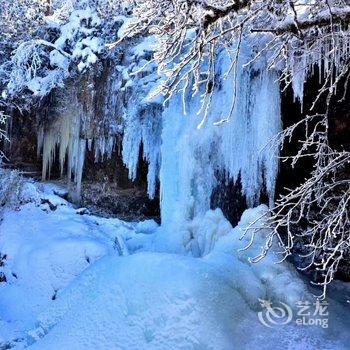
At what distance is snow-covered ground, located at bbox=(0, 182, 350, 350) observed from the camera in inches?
205

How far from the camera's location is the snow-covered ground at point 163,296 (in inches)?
→ 205

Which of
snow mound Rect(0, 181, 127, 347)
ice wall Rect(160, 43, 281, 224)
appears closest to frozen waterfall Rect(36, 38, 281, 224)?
ice wall Rect(160, 43, 281, 224)

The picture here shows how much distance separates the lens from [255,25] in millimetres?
6418

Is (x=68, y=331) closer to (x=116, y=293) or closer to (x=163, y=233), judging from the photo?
(x=116, y=293)

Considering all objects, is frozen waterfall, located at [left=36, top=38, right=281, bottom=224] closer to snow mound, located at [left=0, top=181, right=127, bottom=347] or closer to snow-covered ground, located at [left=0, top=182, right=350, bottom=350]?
snow-covered ground, located at [left=0, top=182, right=350, bottom=350]

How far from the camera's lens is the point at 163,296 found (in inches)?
218

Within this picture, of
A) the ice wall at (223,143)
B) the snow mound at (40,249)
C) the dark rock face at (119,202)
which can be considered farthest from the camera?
the dark rock face at (119,202)

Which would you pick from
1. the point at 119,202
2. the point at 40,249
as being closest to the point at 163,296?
the point at 40,249

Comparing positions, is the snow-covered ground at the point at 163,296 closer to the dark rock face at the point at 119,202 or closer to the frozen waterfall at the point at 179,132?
the frozen waterfall at the point at 179,132

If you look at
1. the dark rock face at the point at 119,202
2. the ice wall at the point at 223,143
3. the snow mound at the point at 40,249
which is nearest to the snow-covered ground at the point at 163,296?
the snow mound at the point at 40,249

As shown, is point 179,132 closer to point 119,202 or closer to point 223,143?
point 223,143

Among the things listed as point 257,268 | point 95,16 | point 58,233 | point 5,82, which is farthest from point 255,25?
point 5,82

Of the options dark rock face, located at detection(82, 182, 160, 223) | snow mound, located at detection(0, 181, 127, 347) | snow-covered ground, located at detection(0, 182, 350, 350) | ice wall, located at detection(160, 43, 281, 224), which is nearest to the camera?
snow-covered ground, located at detection(0, 182, 350, 350)

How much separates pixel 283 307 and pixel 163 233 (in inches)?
120
